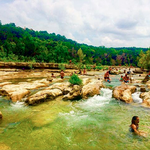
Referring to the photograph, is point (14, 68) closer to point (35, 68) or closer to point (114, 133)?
point (35, 68)

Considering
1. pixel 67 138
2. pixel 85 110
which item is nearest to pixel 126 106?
pixel 85 110

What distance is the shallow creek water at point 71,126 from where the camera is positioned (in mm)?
4598

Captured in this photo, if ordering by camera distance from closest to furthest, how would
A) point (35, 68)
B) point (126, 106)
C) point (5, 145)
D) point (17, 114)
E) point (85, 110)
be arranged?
1. point (5, 145)
2. point (17, 114)
3. point (85, 110)
4. point (126, 106)
5. point (35, 68)

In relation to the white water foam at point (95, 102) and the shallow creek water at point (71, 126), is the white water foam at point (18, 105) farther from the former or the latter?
the white water foam at point (95, 102)

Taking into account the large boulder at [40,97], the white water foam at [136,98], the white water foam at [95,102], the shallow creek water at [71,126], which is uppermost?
→ the large boulder at [40,97]

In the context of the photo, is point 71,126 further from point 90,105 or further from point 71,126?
point 90,105

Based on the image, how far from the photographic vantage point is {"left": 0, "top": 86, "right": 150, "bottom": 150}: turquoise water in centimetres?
459

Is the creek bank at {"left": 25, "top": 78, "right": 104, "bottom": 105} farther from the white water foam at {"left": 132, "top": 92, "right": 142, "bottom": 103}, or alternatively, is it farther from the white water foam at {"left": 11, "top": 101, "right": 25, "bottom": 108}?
the white water foam at {"left": 132, "top": 92, "right": 142, "bottom": 103}

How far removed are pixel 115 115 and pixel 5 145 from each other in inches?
228

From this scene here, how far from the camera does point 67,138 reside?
4.98 metres

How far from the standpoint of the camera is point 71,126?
Result: 5.85 meters

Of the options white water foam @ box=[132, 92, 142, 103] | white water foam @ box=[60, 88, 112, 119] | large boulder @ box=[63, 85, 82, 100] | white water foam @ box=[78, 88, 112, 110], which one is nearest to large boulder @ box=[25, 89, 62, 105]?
large boulder @ box=[63, 85, 82, 100]

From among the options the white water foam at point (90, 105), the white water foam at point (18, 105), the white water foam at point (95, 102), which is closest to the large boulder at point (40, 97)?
the white water foam at point (18, 105)

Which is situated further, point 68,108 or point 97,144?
point 68,108
